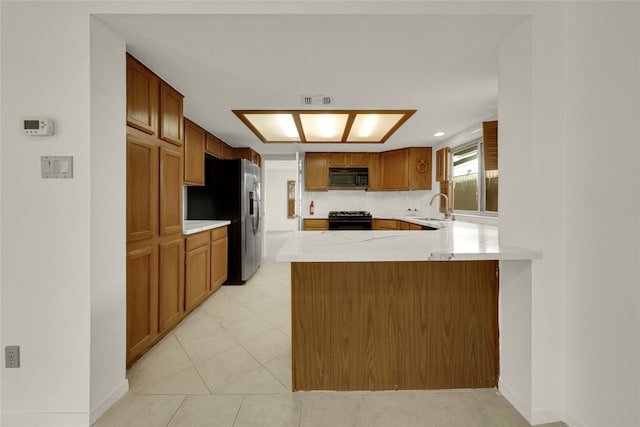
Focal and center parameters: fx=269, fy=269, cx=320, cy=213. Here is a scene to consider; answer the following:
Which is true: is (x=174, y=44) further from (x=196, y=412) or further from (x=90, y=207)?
(x=196, y=412)

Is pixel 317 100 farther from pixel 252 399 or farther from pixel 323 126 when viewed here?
pixel 252 399

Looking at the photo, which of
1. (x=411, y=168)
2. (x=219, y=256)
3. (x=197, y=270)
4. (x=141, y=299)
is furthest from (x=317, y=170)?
(x=141, y=299)

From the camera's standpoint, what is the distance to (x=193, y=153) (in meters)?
3.08

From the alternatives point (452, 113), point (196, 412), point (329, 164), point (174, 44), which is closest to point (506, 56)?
point (452, 113)

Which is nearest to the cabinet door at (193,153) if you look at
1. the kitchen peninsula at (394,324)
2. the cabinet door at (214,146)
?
the cabinet door at (214,146)

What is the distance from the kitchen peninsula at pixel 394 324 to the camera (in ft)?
5.25

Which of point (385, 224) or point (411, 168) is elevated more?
point (411, 168)

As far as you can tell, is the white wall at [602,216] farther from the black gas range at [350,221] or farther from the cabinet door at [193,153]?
the black gas range at [350,221]

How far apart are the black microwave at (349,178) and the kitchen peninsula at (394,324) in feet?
11.0

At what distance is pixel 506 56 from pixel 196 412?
2698 mm

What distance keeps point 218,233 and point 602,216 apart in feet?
10.8

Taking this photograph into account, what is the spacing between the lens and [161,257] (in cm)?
211

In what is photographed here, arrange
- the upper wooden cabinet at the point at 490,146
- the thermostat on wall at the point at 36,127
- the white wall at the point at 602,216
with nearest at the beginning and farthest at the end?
1. the white wall at the point at 602,216
2. the thermostat on wall at the point at 36,127
3. the upper wooden cabinet at the point at 490,146

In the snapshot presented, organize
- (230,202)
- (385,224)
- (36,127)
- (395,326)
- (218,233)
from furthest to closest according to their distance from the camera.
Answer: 1. (385,224)
2. (230,202)
3. (218,233)
4. (395,326)
5. (36,127)
